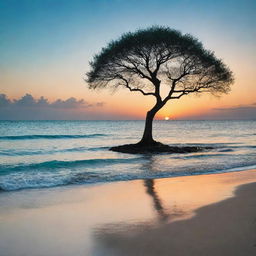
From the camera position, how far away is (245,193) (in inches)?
324

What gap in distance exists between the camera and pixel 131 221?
19.2ft

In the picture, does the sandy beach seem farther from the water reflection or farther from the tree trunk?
the tree trunk

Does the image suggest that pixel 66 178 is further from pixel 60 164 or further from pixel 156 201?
pixel 156 201

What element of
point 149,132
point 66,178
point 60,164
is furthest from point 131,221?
point 149,132

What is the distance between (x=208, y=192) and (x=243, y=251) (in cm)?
426

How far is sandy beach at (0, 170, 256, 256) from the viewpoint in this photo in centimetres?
457

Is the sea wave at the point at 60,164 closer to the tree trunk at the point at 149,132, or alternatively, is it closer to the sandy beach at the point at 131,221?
the tree trunk at the point at 149,132

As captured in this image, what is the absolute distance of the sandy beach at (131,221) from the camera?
4.57 metres

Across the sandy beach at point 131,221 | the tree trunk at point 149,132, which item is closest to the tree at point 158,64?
the tree trunk at point 149,132

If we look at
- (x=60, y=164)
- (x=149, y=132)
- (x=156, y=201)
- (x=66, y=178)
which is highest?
(x=149, y=132)

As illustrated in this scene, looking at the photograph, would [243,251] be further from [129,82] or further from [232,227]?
[129,82]

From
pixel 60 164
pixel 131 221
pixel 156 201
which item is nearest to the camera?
pixel 131 221

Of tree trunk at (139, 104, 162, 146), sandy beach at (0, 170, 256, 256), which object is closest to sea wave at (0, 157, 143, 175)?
tree trunk at (139, 104, 162, 146)

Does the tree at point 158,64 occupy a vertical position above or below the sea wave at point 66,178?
above
